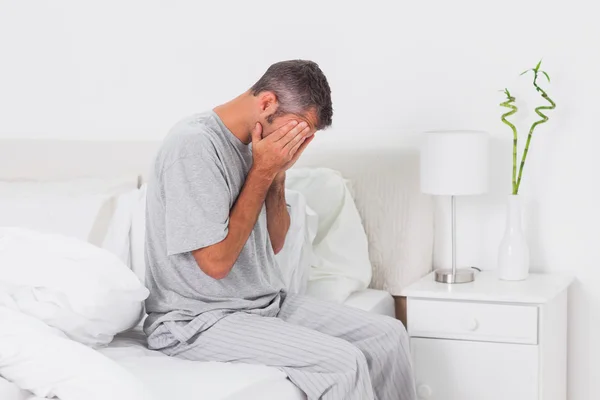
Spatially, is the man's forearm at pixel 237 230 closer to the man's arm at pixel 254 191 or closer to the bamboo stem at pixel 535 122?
the man's arm at pixel 254 191

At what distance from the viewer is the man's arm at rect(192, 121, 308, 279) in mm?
1918

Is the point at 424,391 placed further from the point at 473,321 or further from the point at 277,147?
the point at 277,147


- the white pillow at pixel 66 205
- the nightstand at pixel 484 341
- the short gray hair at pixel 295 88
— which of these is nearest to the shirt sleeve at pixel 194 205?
the short gray hair at pixel 295 88

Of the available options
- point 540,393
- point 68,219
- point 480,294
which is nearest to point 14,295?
point 68,219

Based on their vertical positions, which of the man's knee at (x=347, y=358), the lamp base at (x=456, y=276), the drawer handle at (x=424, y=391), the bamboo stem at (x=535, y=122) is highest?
the bamboo stem at (x=535, y=122)

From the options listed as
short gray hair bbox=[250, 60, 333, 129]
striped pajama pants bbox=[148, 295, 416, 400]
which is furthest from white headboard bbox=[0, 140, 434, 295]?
short gray hair bbox=[250, 60, 333, 129]

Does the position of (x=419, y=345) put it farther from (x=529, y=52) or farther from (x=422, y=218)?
(x=529, y=52)

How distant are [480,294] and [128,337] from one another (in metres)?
0.90

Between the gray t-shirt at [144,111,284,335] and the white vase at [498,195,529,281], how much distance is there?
2.44 feet

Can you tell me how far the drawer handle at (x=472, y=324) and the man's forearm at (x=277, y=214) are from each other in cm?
53

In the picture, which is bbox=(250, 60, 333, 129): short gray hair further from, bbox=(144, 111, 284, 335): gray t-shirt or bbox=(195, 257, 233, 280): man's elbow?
bbox=(195, 257, 233, 280): man's elbow

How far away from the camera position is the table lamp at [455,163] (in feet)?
8.08

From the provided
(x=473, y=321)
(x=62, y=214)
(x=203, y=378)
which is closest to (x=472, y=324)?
(x=473, y=321)

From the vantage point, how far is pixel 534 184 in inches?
105
